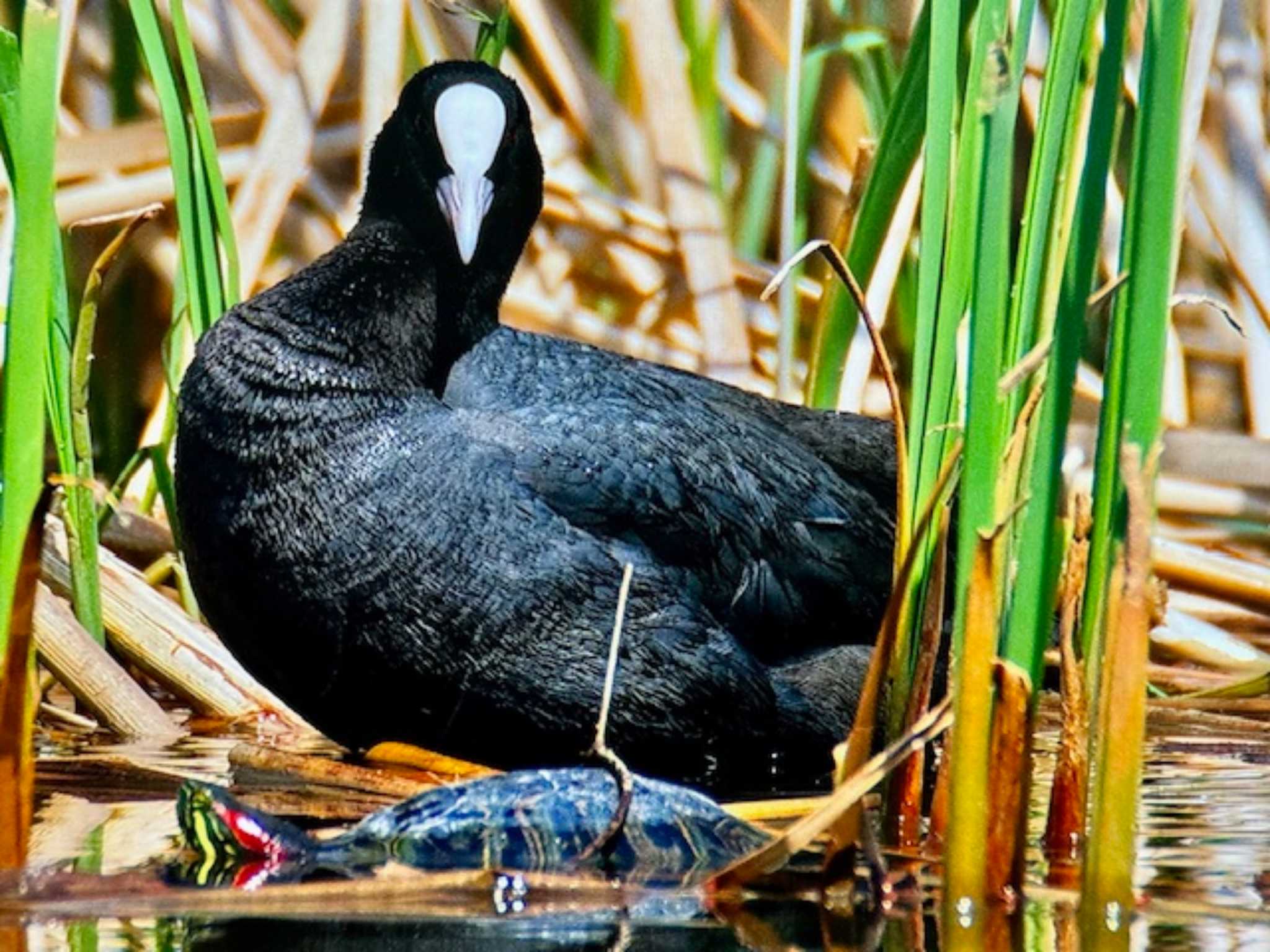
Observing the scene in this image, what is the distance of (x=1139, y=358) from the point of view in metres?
2.32

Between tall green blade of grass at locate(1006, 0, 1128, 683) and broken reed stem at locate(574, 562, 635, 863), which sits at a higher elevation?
tall green blade of grass at locate(1006, 0, 1128, 683)

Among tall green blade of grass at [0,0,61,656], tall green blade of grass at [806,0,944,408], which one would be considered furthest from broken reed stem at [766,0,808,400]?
tall green blade of grass at [0,0,61,656]

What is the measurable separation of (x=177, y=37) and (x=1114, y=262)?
2580mm

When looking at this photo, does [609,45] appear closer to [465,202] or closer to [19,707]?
[465,202]

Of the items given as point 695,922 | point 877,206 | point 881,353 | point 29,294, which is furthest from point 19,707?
point 877,206

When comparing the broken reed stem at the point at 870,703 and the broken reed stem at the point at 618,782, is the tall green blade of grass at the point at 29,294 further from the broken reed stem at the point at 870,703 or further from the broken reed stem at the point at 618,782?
the broken reed stem at the point at 870,703

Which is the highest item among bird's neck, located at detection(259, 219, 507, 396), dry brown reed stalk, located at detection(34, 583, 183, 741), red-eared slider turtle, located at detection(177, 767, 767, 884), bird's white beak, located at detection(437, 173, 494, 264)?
bird's white beak, located at detection(437, 173, 494, 264)

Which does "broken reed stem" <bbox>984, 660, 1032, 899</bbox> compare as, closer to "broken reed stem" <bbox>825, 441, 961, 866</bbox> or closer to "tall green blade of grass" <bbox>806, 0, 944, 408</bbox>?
"broken reed stem" <bbox>825, 441, 961, 866</bbox>

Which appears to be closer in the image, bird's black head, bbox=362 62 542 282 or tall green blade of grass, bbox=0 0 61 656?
tall green blade of grass, bbox=0 0 61 656

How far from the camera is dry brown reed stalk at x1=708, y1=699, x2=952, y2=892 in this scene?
2422 millimetres

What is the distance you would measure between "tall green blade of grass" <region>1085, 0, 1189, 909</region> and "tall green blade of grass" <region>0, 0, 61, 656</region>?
1.11 metres

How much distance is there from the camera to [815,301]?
5.65 metres

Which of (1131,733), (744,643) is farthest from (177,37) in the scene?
(1131,733)

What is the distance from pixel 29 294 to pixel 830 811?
1.00 metres
